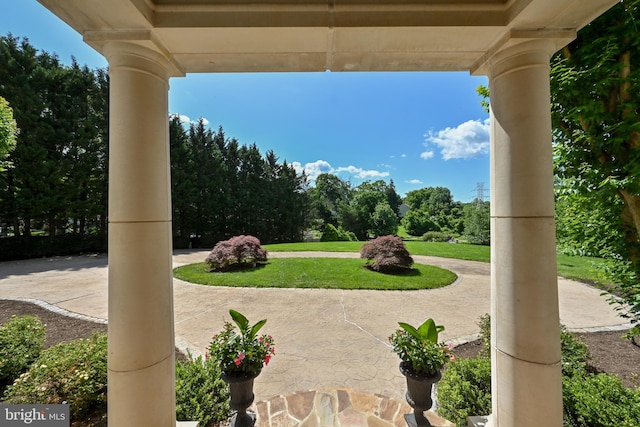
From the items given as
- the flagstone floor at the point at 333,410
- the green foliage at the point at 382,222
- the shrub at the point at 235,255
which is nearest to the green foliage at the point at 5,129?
the flagstone floor at the point at 333,410

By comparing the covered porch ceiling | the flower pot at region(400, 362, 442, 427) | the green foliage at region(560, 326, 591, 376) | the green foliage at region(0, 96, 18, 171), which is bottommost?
the green foliage at region(560, 326, 591, 376)

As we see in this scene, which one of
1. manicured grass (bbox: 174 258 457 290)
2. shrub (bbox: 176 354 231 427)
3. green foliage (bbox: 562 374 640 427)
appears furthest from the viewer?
manicured grass (bbox: 174 258 457 290)

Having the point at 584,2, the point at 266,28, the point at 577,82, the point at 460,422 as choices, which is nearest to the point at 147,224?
the point at 266,28

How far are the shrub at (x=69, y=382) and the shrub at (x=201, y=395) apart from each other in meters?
0.77

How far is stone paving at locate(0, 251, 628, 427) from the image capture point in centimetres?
281

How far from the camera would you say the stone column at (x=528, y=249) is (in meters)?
1.62

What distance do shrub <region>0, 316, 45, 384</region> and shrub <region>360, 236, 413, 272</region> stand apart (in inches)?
328

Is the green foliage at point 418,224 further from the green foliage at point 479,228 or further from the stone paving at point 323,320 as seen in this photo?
the stone paving at point 323,320

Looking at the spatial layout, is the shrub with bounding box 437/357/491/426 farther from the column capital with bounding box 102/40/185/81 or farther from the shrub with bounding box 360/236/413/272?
the shrub with bounding box 360/236/413/272

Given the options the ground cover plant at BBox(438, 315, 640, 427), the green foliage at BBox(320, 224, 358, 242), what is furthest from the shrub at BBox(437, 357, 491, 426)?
the green foliage at BBox(320, 224, 358, 242)

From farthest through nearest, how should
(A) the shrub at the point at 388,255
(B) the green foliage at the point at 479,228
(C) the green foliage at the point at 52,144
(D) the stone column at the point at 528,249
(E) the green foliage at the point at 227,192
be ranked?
1. (B) the green foliage at the point at 479,228
2. (E) the green foliage at the point at 227,192
3. (C) the green foliage at the point at 52,144
4. (A) the shrub at the point at 388,255
5. (D) the stone column at the point at 528,249

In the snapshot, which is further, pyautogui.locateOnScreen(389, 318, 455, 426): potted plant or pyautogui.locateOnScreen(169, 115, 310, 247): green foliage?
pyautogui.locateOnScreen(169, 115, 310, 247): green foliage

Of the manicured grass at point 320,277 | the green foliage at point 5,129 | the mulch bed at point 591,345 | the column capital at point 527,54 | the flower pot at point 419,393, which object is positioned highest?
Result: the green foliage at point 5,129

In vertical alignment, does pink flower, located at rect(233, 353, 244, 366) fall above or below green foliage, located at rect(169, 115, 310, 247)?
below
